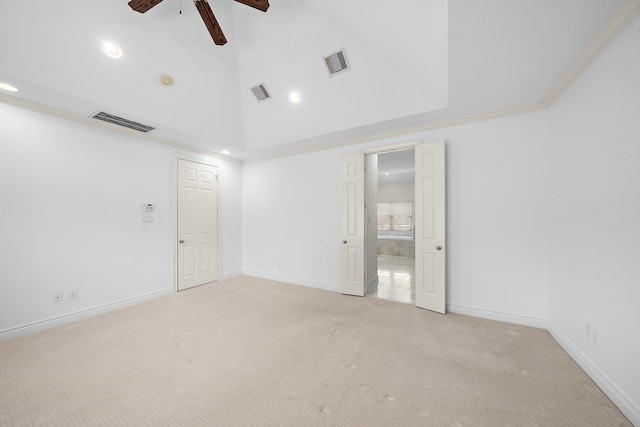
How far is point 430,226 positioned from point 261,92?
10.7ft

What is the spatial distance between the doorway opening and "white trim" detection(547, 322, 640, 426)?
162cm

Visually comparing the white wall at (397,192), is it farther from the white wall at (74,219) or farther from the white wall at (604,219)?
the white wall at (74,219)

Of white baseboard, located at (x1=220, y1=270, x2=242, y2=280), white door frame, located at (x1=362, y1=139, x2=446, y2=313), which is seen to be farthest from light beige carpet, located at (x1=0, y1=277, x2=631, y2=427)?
white baseboard, located at (x1=220, y1=270, x2=242, y2=280)

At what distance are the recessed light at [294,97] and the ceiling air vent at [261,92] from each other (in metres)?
0.39

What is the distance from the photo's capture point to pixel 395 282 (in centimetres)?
459

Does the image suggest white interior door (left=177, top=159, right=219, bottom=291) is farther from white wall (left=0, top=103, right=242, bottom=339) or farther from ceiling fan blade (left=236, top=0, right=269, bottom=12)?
ceiling fan blade (left=236, top=0, right=269, bottom=12)

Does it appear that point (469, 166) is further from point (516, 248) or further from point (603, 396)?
point (603, 396)

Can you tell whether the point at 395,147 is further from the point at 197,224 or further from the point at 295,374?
the point at 197,224

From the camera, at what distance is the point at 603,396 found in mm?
1701

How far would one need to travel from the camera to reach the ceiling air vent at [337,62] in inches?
112

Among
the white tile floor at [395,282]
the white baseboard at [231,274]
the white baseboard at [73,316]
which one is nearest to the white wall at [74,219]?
the white baseboard at [73,316]

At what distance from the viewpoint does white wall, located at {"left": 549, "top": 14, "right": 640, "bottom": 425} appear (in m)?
1.55

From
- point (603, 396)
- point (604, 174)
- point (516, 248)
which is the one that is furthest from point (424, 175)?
point (603, 396)

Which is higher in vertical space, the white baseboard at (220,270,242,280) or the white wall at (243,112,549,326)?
the white wall at (243,112,549,326)
